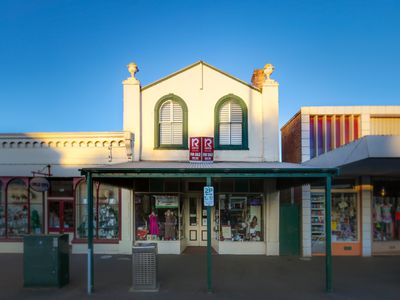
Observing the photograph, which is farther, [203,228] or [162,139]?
[203,228]

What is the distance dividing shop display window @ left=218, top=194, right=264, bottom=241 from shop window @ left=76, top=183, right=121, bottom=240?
13.6ft

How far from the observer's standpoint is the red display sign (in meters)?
12.5

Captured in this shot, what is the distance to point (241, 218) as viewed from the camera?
44.0 feet

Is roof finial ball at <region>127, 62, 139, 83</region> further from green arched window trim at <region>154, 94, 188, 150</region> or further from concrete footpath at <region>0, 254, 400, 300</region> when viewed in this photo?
concrete footpath at <region>0, 254, 400, 300</region>

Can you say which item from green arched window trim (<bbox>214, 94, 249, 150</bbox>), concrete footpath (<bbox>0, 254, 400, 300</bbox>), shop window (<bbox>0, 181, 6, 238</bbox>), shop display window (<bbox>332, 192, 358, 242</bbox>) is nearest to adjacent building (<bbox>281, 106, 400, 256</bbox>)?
shop display window (<bbox>332, 192, 358, 242</bbox>)

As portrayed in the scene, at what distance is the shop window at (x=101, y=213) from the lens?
44.1 feet

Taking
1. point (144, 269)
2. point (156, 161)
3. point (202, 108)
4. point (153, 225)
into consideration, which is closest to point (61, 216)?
point (153, 225)

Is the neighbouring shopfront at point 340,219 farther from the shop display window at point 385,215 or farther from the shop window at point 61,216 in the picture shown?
the shop window at point 61,216

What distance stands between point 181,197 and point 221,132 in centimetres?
310

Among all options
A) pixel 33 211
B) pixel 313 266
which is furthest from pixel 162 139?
pixel 313 266

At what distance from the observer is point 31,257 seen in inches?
345

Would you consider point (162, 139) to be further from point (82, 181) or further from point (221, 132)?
point (82, 181)

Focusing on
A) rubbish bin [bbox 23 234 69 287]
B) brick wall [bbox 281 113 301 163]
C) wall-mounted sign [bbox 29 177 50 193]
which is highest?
brick wall [bbox 281 113 301 163]

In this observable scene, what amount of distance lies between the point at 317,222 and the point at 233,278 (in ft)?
16.5
